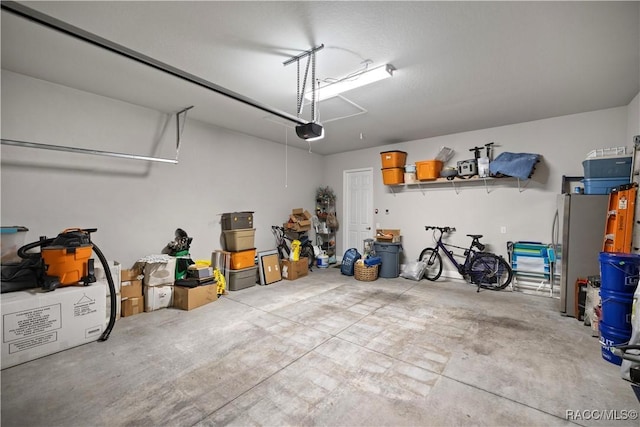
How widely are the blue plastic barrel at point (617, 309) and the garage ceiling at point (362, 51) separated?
226 cm

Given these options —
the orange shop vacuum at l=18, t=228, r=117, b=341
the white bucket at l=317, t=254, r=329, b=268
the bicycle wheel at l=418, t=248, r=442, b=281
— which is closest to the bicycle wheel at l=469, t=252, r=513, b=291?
the bicycle wheel at l=418, t=248, r=442, b=281

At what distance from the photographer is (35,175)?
10.4 ft

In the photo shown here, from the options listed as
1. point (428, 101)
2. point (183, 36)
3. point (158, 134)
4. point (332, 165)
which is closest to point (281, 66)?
point (183, 36)

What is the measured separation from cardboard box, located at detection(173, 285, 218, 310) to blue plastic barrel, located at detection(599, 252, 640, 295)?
4591 millimetres

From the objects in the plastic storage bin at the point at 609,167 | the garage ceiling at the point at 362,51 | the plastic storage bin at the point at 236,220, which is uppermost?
the garage ceiling at the point at 362,51

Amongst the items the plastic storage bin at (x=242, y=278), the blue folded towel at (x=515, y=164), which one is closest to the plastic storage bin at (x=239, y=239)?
the plastic storage bin at (x=242, y=278)

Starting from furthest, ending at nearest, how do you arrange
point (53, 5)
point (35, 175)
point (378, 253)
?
point (378, 253) → point (35, 175) → point (53, 5)

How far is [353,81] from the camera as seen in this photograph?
3.10 m

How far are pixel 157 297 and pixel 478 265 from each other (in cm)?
525

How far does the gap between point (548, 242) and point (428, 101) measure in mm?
3196

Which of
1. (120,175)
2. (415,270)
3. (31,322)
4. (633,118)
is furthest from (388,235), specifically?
(31,322)

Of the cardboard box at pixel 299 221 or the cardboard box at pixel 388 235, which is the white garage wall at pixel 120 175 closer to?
the cardboard box at pixel 299 221

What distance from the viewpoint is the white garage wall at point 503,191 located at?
167 inches

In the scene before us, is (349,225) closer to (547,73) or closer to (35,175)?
(547,73)
